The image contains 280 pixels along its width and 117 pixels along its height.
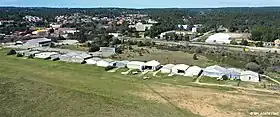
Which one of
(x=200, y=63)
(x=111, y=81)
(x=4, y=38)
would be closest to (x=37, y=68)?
(x=111, y=81)

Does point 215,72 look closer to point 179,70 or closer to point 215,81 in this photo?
point 215,81

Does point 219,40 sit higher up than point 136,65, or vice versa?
point 219,40

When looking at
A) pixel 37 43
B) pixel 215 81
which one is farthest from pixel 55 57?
pixel 215 81

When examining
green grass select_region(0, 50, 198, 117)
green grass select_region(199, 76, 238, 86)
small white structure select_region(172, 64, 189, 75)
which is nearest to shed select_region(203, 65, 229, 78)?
green grass select_region(199, 76, 238, 86)

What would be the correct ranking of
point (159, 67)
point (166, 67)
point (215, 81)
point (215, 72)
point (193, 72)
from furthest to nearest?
point (159, 67) → point (166, 67) → point (193, 72) → point (215, 72) → point (215, 81)

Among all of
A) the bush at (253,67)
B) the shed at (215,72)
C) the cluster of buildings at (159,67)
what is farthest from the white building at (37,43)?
the bush at (253,67)

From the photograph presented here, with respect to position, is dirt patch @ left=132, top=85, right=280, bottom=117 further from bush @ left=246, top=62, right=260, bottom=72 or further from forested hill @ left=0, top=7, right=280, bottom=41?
forested hill @ left=0, top=7, right=280, bottom=41

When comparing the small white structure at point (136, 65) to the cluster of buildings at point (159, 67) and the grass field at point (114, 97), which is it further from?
the grass field at point (114, 97)
